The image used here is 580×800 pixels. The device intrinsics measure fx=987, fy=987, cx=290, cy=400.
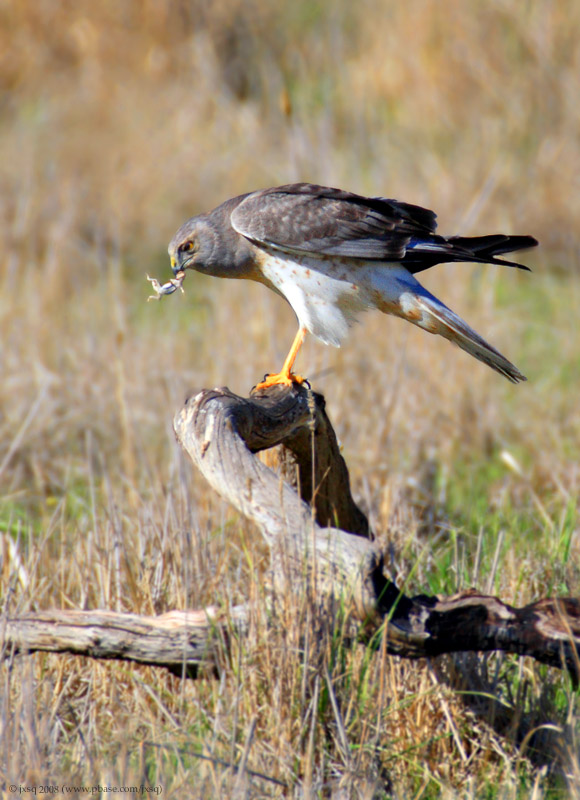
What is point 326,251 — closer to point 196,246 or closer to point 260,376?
point 196,246

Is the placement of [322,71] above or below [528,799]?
above

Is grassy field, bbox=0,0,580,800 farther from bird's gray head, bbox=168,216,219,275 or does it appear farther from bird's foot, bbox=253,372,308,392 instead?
bird's gray head, bbox=168,216,219,275

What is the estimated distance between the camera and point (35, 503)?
523cm

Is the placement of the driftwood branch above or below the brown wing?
below

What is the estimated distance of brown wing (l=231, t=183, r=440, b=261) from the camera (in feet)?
12.3

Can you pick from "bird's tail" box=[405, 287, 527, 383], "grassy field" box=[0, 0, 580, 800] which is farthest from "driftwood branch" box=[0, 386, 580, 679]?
"bird's tail" box=[405, 287, 527, 383]

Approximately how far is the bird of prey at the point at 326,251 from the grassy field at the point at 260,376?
0.89m

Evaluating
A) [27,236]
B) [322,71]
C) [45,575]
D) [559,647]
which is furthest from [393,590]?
[322,71]

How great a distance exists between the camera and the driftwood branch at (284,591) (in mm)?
2398

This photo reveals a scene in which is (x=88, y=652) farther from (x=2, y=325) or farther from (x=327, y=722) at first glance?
(x=2, y=325)

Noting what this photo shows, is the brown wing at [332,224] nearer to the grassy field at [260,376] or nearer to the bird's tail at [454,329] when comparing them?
the bird's tail at [454,329]

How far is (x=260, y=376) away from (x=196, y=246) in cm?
194

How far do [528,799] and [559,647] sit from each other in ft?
1.92

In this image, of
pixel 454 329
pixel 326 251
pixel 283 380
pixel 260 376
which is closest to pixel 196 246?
pixel 326 251
